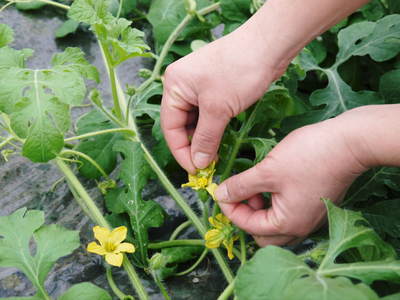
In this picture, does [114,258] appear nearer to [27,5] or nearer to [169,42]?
[169,42]

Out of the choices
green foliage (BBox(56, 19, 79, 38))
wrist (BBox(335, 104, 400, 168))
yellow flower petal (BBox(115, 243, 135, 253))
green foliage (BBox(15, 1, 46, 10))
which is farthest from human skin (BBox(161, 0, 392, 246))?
green foliage (BBox(15, 1, 46, 10))

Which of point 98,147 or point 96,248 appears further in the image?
point 98,147

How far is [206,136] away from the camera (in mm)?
1504

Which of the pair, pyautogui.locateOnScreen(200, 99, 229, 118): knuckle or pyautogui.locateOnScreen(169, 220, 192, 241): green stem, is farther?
pyautogui.locateOnScreen(169, 220, 192, 241): green stem

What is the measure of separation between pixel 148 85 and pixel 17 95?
68cm

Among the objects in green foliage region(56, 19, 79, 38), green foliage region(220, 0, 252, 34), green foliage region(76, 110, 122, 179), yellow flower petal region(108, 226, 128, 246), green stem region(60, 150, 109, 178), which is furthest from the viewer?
green foliage region(56, 19, 79, 38)

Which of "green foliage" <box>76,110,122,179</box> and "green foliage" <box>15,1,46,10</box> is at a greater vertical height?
"green foliage" <box>15,1,46,10</box>

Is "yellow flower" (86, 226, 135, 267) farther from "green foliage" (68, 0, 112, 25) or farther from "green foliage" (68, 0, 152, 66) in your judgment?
"green foliage" (68, 0, 112, 25)

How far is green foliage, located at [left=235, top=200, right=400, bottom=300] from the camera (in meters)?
1.04

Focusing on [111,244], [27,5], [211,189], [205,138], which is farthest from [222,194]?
[27,5]

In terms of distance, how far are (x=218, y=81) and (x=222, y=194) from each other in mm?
377

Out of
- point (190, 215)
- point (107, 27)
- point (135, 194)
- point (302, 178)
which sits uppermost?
A: point (107, 27)

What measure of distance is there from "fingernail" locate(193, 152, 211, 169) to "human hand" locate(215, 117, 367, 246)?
0.12 m

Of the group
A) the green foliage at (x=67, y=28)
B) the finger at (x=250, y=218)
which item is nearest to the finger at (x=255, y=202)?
the finger at (x=250, y=218)
